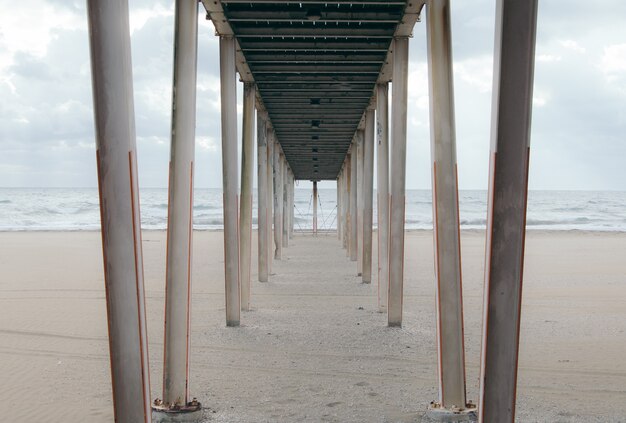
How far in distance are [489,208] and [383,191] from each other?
23.3 feet

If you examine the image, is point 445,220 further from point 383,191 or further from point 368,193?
point 368,193

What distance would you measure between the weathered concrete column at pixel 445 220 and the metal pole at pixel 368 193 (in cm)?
754

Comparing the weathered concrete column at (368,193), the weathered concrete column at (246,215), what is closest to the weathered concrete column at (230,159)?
→ the weathered concrete column at (246,215)

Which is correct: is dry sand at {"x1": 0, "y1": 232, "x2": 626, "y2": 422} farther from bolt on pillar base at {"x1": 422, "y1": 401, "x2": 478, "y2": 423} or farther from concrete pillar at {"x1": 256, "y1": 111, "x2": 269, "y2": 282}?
concrete pillar at {"x1": 256, "y1": 111, "x2": 269, "y2": 282}

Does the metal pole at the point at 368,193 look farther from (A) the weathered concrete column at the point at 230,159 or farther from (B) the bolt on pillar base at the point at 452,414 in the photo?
(B) the bolt on pillar base at the point at 452,414

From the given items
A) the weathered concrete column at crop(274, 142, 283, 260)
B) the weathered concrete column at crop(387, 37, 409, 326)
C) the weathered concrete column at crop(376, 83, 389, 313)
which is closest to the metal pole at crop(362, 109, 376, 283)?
the weathered concrete column at crop(376, 83, 389, 313)

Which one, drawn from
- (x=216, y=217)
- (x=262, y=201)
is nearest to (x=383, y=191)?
(x=262, y=201)

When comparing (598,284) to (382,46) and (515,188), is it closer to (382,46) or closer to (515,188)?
(382,46)

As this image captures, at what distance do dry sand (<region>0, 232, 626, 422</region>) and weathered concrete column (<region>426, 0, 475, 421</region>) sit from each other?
1.41 ft

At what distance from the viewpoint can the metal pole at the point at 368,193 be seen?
42.4 ft

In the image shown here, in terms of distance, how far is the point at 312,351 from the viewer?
749cm

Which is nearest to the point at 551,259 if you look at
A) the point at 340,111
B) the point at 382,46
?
the point at 340,111

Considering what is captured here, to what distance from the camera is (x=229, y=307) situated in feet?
29.1

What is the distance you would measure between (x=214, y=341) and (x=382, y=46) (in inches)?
176
